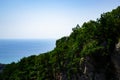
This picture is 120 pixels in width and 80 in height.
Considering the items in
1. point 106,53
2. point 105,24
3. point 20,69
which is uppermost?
point 105,24

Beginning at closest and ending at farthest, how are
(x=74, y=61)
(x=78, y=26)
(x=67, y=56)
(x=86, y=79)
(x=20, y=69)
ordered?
(x=86, y=79), (x=74, y=61), (x=67, y=56), (x=78, y=26), (x=20, y=69)

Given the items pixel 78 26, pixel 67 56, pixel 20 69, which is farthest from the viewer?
pixel 20 69

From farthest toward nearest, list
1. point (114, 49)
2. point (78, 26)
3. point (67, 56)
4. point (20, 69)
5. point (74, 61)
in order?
point (20, 69) < point (78, 26) < point (67, 56) < point (74, 61) < point (114, 49)

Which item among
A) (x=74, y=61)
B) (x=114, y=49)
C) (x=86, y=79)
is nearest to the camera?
(x=114, y=49)

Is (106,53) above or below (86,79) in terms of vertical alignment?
above

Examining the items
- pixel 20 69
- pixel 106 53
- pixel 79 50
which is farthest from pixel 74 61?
pixel 20 69

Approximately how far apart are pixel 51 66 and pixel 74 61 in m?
11.9

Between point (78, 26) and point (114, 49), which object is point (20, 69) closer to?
point (78, 26)

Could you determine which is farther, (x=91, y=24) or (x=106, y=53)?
(x=91, y=24)

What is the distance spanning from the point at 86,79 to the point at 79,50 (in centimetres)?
479

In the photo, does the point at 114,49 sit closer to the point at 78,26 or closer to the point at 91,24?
the point at 91,24

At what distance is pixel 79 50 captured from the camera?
124 ft

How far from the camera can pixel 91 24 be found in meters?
39.0

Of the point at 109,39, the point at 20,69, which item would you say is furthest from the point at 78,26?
the point at 20,69
